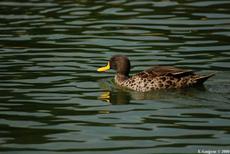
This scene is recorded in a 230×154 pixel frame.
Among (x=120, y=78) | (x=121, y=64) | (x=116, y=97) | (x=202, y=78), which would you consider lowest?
(x=116, y=97)

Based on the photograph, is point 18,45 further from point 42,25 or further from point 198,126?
point 198,126

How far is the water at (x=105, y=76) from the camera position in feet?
34.4

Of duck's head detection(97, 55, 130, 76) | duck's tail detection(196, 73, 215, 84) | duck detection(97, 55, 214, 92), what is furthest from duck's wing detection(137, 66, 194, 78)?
duck's head detection(97, 55, 130, 76)

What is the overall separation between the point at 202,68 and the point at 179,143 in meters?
5.09

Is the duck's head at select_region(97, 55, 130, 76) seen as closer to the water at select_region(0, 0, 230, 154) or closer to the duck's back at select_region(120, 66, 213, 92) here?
the water at select_region(0, 0, 230, 154)

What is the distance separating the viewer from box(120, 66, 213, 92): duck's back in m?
13.6

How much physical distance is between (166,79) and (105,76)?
2.06 metres

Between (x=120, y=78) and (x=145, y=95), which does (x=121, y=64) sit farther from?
(x=145, y=95)

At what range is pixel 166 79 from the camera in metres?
13.7

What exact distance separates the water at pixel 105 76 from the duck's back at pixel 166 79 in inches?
10.4

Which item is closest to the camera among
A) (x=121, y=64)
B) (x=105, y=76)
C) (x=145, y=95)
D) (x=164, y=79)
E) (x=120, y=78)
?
(x=145, y=95)

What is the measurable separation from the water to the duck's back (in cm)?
27

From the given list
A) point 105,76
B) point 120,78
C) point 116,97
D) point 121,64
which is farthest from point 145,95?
point 105,76

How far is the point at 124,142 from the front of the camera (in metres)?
10.3
